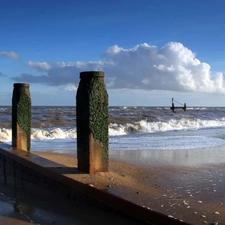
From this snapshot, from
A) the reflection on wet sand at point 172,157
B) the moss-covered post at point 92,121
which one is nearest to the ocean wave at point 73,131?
the reflection on wet sand at point 172,157

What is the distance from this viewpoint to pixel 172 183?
5.05m

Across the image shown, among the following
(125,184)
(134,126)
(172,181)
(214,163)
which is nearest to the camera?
(125,184)

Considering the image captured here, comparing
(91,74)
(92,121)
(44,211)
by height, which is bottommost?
(44,211)

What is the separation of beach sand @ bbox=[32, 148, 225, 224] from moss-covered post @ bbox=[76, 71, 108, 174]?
7.4 inches

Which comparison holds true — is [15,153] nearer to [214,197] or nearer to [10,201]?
[10,201]

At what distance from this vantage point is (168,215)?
333cm

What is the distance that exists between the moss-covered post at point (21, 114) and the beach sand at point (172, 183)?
3.96 feet

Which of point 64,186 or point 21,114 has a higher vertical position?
point 21,114

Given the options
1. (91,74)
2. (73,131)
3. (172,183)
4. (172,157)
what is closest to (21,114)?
(91,74)

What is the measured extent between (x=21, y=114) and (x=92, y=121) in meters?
3.22

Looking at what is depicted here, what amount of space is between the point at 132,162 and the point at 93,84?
9.31 feet

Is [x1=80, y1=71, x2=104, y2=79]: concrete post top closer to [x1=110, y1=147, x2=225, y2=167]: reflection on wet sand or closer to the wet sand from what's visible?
the wet sand

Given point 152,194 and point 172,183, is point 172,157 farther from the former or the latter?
point 152,194

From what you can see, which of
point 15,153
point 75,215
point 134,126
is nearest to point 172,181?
point 75,215
